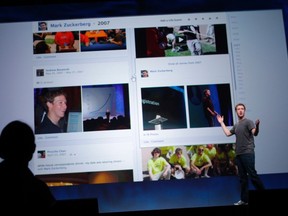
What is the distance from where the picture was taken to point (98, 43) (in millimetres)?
3580

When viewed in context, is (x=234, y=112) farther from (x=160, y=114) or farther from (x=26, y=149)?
(x=26, y=149)

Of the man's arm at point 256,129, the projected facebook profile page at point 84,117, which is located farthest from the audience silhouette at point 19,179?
the man's arm at point 256,129

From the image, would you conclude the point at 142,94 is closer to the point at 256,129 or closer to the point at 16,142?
the point at 256,129

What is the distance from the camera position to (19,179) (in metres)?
1.41

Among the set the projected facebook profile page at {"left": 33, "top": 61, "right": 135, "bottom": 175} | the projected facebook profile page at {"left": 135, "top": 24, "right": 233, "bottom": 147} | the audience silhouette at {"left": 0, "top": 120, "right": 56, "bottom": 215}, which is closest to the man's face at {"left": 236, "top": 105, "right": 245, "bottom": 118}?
the projected facebook profile page at {"left": 135, "top": 24, "right": 233, "bottom": 147}

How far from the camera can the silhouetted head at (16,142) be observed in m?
1.43

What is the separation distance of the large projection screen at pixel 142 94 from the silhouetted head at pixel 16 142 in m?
1.97

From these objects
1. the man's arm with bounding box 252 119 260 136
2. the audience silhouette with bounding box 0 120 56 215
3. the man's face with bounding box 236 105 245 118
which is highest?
the man's face with bounding box 236 105 245 118

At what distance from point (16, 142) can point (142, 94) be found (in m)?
2.15

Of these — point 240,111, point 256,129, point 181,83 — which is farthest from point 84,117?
point 256,129

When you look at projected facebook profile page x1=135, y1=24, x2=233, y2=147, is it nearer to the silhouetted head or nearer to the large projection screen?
the large projection screen

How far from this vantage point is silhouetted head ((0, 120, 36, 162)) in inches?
56.1

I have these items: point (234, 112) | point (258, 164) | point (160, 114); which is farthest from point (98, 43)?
point (258, 164)

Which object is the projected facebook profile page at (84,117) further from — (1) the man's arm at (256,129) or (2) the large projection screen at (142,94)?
(1) the man's arm at (256,129)
